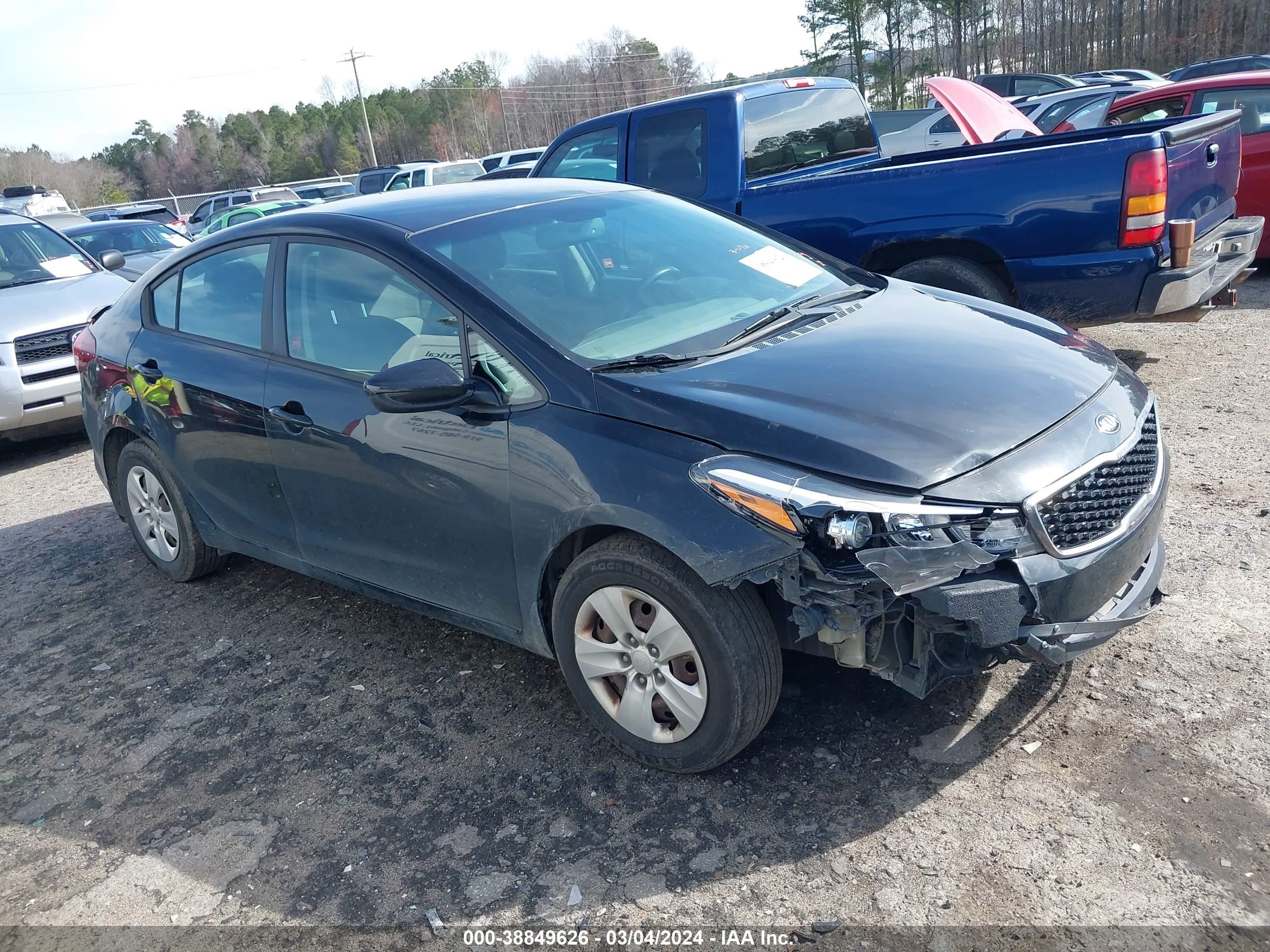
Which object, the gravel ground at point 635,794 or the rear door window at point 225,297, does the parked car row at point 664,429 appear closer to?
the rear door window at point 225,297

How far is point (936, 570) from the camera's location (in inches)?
98.3

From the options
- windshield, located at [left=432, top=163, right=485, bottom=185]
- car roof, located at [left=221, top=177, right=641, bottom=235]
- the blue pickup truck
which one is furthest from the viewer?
windshield, located at [left=432, top=163, right=485, bottom=185]

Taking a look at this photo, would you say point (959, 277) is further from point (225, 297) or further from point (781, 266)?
point (225, 297)

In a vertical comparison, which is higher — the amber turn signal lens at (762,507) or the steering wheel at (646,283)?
the steering wheel at (646,283)

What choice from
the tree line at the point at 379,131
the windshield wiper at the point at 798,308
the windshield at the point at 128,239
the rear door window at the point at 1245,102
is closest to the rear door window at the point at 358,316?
the windshield wiper at the point at 798,308

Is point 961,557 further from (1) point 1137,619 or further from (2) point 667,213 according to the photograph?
(2) point 667,213

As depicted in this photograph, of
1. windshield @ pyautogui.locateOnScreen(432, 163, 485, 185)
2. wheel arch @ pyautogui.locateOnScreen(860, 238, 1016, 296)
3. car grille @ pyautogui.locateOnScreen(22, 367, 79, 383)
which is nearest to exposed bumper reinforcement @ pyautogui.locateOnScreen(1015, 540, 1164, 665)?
wheel arch @ pyautogui.locateOnScreen(860, 238, 1016, 296)

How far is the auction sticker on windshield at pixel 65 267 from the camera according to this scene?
8523 mm

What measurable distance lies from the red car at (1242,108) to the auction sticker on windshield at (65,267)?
8609 millimetres

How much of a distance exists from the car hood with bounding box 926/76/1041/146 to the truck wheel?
1506mm

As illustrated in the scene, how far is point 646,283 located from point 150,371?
8.02 ft

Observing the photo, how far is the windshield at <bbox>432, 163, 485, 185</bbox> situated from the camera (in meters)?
19.9

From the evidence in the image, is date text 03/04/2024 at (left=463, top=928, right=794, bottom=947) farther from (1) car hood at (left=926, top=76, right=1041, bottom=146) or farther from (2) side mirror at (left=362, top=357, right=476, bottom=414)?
(1) car hood at (left=926, top=76, right=1041, bottom=146)

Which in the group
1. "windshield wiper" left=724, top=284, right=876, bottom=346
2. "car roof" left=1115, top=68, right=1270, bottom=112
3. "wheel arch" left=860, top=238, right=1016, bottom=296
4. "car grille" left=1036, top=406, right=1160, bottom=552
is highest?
"car roof" left=1115, top=68, right=1270, bottom=112
